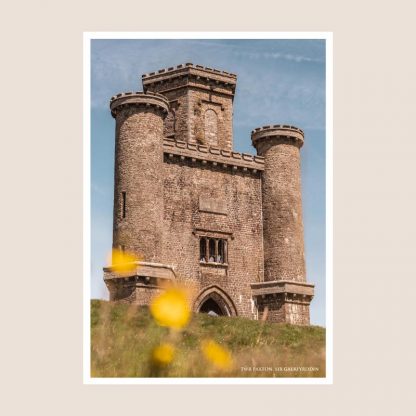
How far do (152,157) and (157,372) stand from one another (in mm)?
15341

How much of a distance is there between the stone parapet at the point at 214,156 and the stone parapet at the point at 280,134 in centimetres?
104

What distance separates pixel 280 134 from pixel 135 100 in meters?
7.52

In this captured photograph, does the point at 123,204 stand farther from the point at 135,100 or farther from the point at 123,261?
the point at 135,100

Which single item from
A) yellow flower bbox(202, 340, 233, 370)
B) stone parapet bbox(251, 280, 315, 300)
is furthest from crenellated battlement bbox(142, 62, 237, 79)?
yellow flower bbox(202, 340, 233, 370)

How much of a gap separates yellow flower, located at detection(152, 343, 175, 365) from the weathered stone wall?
1198 centimetres

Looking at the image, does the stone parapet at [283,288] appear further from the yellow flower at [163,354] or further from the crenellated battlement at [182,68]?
the yellow flower at [163,354]

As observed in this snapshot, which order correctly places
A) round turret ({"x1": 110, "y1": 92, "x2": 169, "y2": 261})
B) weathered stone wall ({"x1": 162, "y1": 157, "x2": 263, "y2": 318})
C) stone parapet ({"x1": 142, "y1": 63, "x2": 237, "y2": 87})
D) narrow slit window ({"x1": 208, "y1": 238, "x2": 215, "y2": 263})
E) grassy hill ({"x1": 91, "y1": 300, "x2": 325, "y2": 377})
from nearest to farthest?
grassy hill ({"x1": 91, "y1": 300, "x2": 325, "y2": 377})
round turret ({"x1": 110, "y1": 92, "x2": 169, "y2": 261})
weathered stone wall ({"x1": 162, "y1": 157, "x2": 263, "y2": 318})
narrow slit window ({"x1": 208, "y1": 238, "x2": 215, "y2": 263})
stone parapet ({"x1": 142, "y1": 63, "x2": 237, "y2": 87})

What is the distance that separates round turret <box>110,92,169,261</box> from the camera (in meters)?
33.9

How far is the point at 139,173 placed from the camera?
34.6 m

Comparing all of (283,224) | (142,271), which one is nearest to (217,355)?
(142,271)

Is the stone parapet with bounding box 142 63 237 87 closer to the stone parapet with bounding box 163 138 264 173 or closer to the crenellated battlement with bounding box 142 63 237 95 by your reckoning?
the crenellated battlement with bounding box 142 63 237 95

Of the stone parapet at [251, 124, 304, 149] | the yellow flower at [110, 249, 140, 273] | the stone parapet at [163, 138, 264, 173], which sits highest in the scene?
the stone parapet at [251, 124, 304, 149]

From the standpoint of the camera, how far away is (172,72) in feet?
134
